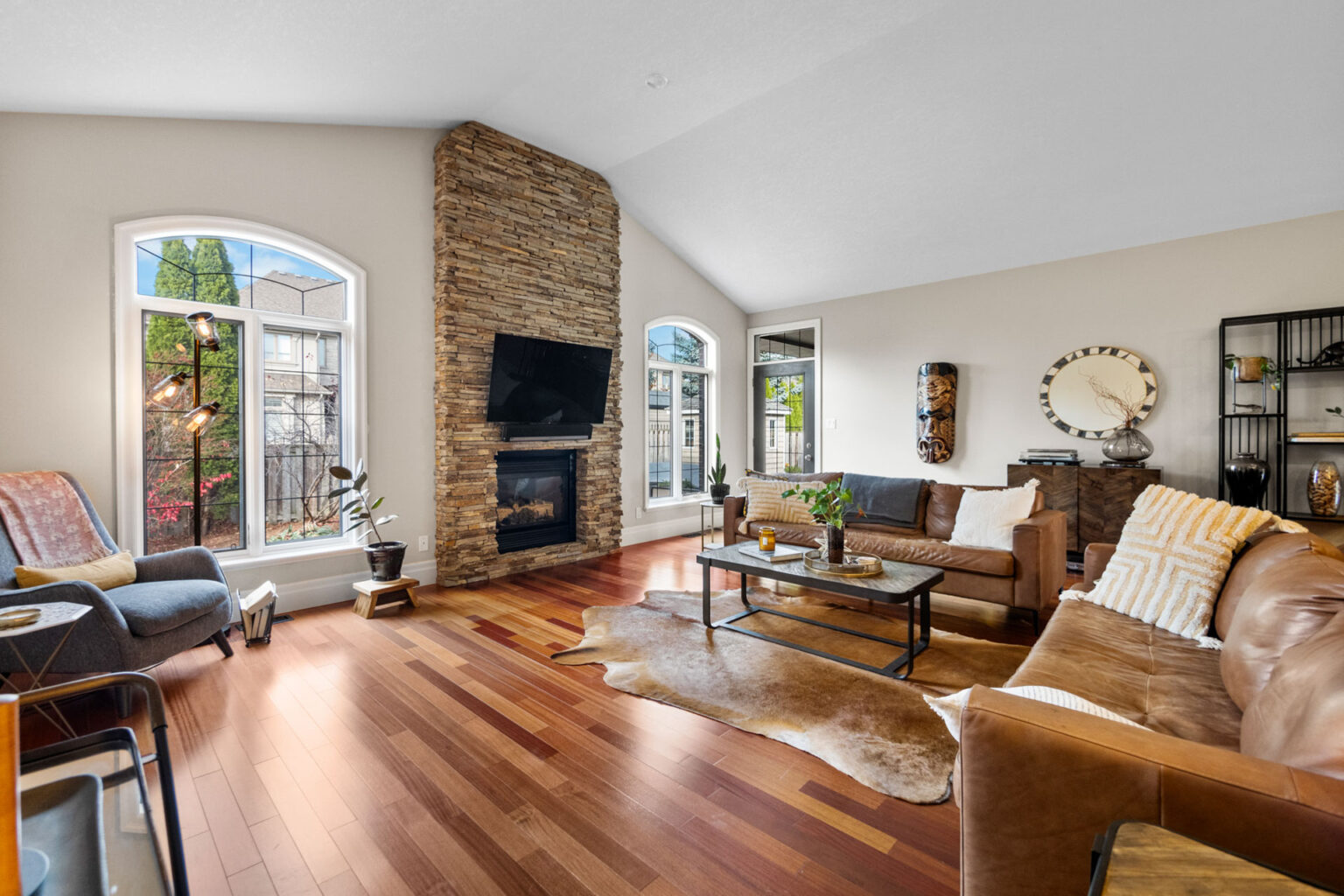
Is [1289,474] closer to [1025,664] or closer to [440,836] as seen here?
[1025,664]

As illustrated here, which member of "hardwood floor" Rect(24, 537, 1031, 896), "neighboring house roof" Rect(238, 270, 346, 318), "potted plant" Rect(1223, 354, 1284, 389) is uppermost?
"neighboring house roof" Rect(238, 270, 346, 318)

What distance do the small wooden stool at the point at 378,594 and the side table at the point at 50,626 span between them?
147 cm

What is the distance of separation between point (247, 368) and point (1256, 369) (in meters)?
7.01

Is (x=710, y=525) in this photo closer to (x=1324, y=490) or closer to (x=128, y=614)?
(x=1324, y=490)

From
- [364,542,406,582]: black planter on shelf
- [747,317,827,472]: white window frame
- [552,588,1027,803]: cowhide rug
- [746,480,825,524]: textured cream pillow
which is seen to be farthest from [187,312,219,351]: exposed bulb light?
[747,317,827,472]: white window frame

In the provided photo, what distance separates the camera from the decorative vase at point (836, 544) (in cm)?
323

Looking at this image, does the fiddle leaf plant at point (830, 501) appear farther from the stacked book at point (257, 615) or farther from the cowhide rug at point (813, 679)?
the stacked book at point (257, 615)

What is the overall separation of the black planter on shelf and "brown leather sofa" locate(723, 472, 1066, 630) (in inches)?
111

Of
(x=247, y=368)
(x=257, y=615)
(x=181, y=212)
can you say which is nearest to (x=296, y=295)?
(x=247, y=368)

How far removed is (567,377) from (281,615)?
8.84 ft

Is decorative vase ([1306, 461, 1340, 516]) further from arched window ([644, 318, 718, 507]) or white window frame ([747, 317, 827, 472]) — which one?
arched window ([644, 318, 718, 507])

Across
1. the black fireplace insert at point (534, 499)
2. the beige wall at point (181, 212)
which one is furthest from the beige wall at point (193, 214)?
the black fireplace insert at point (534, 499)

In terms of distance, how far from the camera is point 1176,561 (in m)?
2.39

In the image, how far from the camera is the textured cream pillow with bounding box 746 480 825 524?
15.7ft
